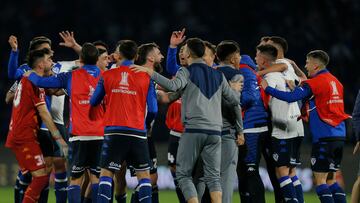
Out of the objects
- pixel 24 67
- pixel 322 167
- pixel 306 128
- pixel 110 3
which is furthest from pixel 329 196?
pixel 110 3

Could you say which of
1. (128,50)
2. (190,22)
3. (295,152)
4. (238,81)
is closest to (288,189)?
(295,152)

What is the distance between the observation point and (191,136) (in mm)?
8898

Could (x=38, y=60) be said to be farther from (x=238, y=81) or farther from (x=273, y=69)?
(x=273, y=69)

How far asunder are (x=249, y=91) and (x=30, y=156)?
2745 millimetres

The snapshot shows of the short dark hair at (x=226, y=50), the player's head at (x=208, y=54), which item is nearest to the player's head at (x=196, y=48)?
the player's head at (x=208, y=54)

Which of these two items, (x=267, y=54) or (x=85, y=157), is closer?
(x=85, y=157)

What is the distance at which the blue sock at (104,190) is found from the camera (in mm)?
9016

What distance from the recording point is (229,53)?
9.58 metres

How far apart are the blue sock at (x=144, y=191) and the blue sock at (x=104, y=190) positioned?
364 mm

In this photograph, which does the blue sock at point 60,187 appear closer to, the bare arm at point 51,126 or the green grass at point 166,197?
the bare arm at point 51,126

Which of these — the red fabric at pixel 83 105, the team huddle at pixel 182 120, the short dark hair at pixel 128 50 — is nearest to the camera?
the team huddle at pixel 182 120

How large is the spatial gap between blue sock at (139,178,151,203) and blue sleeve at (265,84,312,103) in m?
2.03

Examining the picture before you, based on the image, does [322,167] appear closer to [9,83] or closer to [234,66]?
[234,66]

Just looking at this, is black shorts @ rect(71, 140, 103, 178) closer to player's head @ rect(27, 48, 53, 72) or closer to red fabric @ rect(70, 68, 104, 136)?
red fabric @ rect(70, 68, 104, 136)
